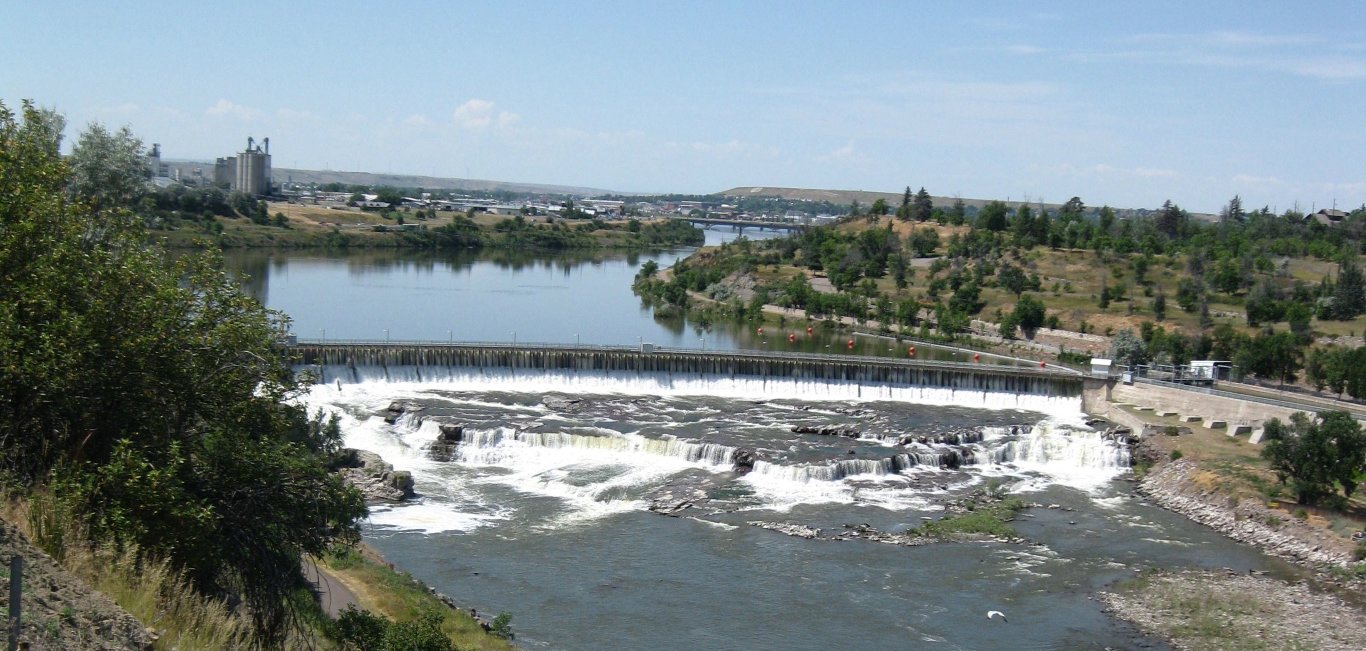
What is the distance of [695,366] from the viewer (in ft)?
201

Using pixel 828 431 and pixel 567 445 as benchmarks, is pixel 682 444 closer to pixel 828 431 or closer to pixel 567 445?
pixel 567 445

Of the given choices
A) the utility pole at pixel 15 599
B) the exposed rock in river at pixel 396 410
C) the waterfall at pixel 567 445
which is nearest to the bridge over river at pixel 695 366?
Answer: the exposed rock in river at pixel 396 410

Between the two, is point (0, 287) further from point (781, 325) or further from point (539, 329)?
point (781, 325)

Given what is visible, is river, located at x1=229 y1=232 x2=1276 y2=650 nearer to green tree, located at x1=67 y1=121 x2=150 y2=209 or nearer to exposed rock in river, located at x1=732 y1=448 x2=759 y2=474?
exposed rock in river, located at x1=732 y1=448 x2=759 y2=474

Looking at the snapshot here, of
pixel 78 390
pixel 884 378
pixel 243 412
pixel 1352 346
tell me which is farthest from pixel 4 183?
pixel 1352 346

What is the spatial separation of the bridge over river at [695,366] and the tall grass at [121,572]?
43.8 metres

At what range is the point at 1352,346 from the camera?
74125 millimetres

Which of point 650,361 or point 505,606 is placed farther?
point 650,361

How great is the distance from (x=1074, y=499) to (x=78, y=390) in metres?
37.2

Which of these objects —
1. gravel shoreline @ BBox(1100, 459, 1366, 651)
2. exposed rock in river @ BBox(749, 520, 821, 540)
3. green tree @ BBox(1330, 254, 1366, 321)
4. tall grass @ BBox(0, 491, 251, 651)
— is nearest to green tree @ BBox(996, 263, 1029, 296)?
green tree @ BBox(1330, 254, 1366, 321)

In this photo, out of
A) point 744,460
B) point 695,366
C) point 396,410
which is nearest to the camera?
point 744,460

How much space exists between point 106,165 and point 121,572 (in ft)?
107

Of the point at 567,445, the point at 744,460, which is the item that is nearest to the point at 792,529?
the point at 744,460

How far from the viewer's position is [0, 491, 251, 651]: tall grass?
43.7 feet
